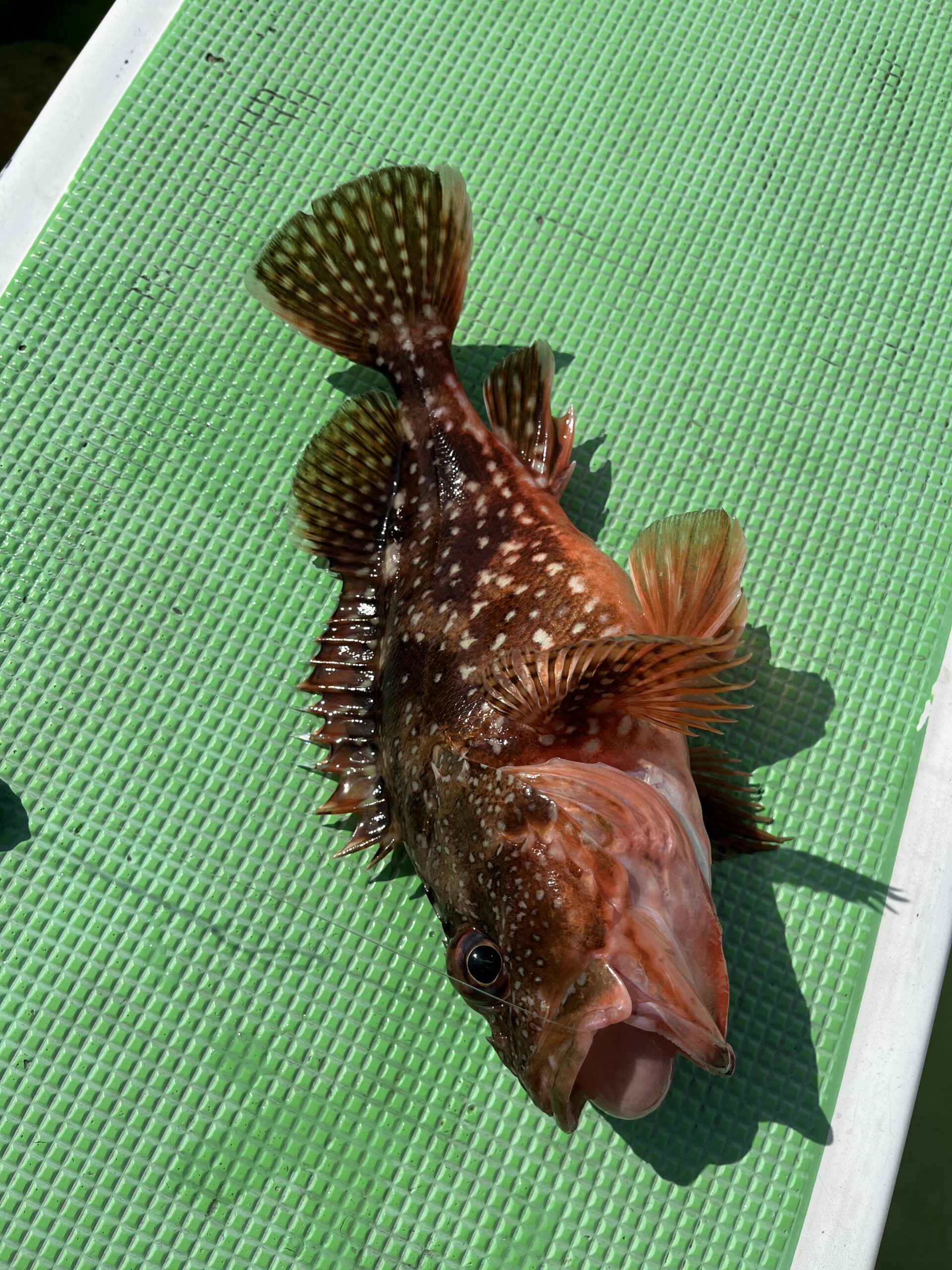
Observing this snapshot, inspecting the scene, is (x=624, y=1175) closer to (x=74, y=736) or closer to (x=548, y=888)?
(x=548, y=888)

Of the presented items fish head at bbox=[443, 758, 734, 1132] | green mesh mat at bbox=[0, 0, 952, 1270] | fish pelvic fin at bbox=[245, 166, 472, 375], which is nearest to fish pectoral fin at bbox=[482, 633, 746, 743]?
fish head at bbox=[443, 758, 734, 1132]

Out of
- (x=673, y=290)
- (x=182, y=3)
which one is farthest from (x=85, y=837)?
(x=182, y=3)

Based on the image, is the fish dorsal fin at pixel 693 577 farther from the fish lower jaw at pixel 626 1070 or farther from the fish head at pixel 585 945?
the fish lower jaw at pixel 626 1070

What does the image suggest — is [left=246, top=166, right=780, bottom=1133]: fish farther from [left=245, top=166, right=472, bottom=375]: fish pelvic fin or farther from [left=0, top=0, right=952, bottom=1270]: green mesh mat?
[left=0, top=0, right=952, bottom=1270]: green mesh mat

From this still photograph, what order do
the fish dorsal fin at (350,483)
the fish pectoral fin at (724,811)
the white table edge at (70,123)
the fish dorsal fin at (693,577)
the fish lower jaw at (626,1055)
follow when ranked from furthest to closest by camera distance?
the white table edge at (70,123)
the fish dorsal fin at (350,483)
the fish pectoral fin at (724,811)
the fish dorsal fin at (693,577)
the fish lower jaw at (626,1055)

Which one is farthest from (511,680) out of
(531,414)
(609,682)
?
(531,414)

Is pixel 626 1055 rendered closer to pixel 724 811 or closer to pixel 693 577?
pixel 724 811

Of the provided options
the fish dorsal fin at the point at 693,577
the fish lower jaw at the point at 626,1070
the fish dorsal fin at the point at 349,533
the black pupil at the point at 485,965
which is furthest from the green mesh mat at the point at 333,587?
the black pupil at the point at 485,965
